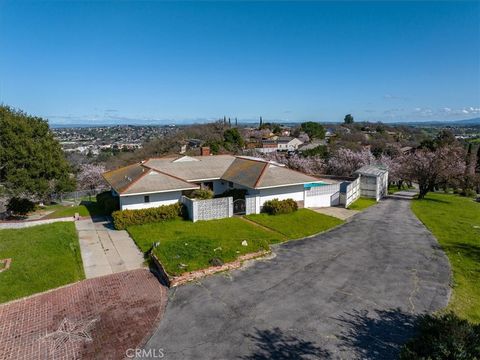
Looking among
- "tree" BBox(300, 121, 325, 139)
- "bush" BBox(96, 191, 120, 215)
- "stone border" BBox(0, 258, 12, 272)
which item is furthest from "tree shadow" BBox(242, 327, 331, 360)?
"tree" BBox(300, 121, 325, 139)

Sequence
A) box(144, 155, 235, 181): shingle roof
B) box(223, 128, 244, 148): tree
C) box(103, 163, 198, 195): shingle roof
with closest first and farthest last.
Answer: box(103, 163, 198, 195): shingle roof < box(144, 155, 235, 181): shingle roof < box(223, 128, 244, 148): tree

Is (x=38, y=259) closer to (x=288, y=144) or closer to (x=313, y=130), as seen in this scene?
(x=288, y=144)

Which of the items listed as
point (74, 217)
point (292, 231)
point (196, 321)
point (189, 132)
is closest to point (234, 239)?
point (292, 231)

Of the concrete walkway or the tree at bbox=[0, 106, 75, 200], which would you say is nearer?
the concrete walkway

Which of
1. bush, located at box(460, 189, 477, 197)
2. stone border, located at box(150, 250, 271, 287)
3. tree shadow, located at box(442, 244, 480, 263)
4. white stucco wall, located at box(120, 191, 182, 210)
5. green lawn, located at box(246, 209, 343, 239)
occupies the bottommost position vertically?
bush, located at box(460, 189, 477, 197)

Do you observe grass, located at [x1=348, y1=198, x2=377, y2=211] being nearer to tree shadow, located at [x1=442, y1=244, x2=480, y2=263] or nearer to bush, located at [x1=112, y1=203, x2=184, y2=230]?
tree shadow, located at [x1=442, y1=244, x2=480, y2=263]

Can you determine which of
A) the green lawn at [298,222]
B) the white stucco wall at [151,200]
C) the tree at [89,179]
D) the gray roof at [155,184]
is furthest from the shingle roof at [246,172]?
the tree at [89,179]

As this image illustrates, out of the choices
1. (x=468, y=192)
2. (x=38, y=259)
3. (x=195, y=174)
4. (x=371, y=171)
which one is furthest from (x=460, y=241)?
(x=468, y=192)
